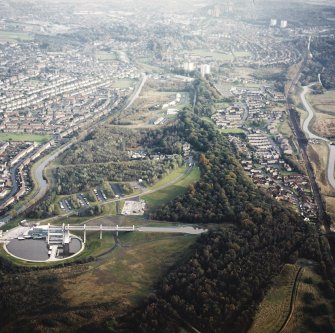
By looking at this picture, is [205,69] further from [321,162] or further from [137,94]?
[321,162]

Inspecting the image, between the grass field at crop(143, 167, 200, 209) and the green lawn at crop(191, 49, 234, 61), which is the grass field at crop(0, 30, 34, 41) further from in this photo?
the grass field at crop(143, 167, 200, 209)

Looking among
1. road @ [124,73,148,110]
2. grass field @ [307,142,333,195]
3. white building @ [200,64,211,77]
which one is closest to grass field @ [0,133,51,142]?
road @ [124,73,148,110]

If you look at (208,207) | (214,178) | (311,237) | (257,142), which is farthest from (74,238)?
(257,142)

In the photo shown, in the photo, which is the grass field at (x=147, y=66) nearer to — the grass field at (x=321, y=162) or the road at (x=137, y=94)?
the road at (x=137, y=94)

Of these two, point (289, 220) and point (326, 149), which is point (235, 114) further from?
point (289, 220)

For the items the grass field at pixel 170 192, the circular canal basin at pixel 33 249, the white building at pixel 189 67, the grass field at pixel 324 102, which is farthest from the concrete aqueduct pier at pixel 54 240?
the white building at pixel 189 67

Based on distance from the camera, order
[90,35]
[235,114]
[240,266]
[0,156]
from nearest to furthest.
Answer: [240,266] < [0,156] < [235,114] < [90,35]

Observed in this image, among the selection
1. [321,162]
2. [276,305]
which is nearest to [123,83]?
[321,162]
